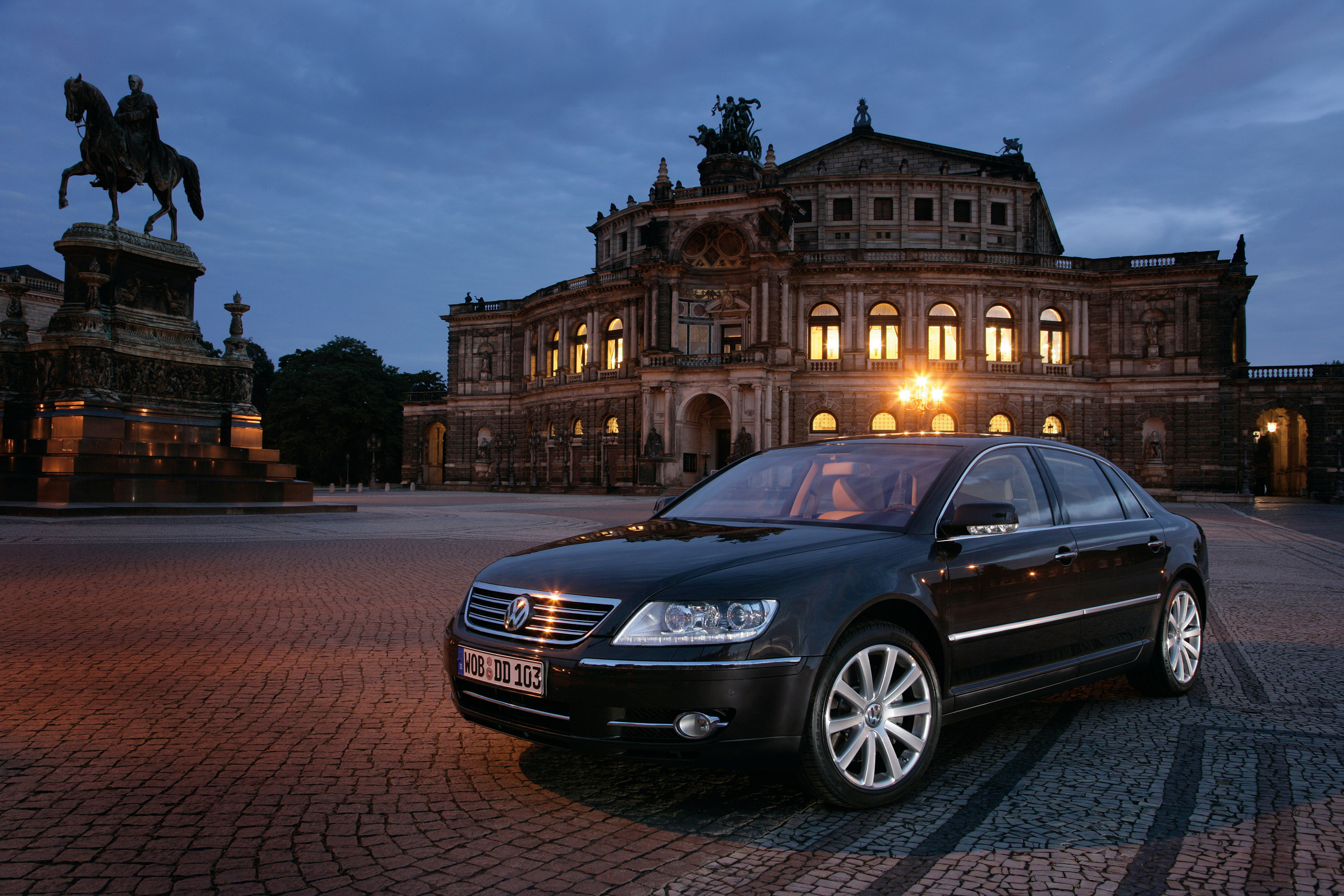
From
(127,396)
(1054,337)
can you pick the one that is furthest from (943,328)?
(127,396)

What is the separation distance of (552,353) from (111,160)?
139ft

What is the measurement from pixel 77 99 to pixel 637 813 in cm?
2416

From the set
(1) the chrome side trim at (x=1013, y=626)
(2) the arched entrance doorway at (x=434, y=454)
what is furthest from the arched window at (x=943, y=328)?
(1) the chrome side trim at (x=1013, y=626)

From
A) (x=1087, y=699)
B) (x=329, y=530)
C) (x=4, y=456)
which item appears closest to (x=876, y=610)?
(x=1087, y=699)

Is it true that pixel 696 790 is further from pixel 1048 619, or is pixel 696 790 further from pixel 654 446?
pixel 654 446

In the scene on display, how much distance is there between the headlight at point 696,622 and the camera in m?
3.44

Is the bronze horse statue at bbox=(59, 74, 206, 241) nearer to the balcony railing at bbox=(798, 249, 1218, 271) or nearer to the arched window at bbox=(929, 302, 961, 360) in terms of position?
the balcony railing at bbox=(798, 249, 1218, 271)

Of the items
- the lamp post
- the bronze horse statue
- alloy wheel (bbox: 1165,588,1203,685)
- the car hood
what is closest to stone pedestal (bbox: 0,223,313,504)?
the bronze horse statue

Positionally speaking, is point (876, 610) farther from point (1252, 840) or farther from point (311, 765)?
point (311, 765)

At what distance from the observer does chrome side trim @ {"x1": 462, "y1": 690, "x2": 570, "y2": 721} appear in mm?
3551

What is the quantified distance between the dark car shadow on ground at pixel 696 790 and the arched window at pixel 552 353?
58.8 meters

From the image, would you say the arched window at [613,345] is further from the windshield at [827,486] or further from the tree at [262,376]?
the windshield at [827,486]

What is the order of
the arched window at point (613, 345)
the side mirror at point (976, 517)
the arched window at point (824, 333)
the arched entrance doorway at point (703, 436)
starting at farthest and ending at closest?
the arched window at point (613, 345), the arched window at point (824, 333), the arched entrance doorway at point (703, 436), the side mirror at point (976, 517)

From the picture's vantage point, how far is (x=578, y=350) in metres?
61.5
